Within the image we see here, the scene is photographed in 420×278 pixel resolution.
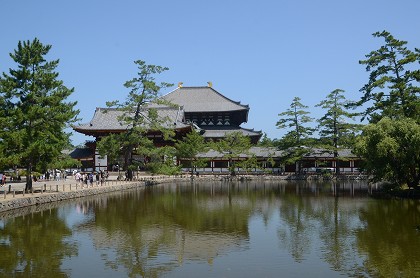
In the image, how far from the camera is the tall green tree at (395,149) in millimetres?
30172

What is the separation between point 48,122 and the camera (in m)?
31.4

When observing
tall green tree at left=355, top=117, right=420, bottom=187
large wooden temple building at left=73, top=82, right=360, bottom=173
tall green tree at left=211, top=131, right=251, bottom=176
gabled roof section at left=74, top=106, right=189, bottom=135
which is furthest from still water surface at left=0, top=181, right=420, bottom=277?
gabled roof section at left=74, top=106, right=189, bottom=135

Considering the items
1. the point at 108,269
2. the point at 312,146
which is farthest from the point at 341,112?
the point at 108,269

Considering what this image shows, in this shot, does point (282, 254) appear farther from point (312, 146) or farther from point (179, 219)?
point (312, 146)

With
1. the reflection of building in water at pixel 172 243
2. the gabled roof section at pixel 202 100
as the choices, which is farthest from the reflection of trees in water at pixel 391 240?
the gabled roof section at pixel 202 100

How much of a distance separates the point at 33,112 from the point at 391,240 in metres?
24.0

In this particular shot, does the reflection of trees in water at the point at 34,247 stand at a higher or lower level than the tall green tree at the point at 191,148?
lower

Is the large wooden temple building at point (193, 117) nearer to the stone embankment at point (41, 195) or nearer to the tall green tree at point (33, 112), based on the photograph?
the stone embankment at point (41, 195)

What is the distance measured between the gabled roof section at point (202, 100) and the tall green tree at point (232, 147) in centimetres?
1357

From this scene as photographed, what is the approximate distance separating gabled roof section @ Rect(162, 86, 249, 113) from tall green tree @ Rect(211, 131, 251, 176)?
13.6 metres

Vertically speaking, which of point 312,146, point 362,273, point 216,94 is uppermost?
point 216,94

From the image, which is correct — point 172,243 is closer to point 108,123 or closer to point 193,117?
point 108,123

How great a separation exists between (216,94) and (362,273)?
7280 centimetres

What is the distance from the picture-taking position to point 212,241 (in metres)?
16.7
